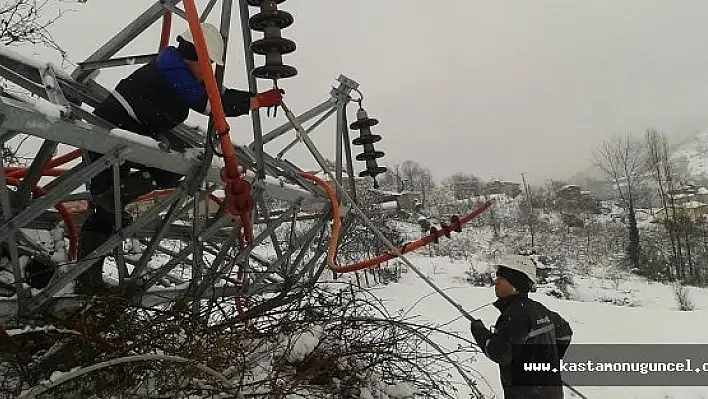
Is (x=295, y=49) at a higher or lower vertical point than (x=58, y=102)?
higher

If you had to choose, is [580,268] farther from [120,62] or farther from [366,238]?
[120,62]

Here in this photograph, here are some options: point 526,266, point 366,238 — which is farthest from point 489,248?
point 526,266

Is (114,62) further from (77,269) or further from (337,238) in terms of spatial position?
(337,238)

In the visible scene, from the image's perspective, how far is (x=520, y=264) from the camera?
13.9 feet

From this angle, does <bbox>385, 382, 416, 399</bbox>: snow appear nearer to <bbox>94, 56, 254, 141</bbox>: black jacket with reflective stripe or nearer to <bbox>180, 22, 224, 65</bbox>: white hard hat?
<bbox>94, 56, 254, 141</bbox>: black jacket with reflective stripe

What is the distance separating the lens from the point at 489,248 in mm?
44594

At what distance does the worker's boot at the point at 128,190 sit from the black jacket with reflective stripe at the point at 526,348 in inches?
108

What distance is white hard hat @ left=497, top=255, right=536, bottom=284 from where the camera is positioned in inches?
165

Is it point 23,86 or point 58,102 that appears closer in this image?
point 58,102

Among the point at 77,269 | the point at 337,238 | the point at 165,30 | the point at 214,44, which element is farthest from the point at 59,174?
the point at 337,238

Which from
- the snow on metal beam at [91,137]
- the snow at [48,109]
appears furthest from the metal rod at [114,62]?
the snow at [48,109]

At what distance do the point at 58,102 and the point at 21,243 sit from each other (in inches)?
67.9

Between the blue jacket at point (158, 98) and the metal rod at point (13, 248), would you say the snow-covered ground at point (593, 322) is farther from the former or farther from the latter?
the metal rod at point (13, 248)

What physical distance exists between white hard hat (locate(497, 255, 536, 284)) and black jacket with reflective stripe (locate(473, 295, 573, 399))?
0.20 meters
